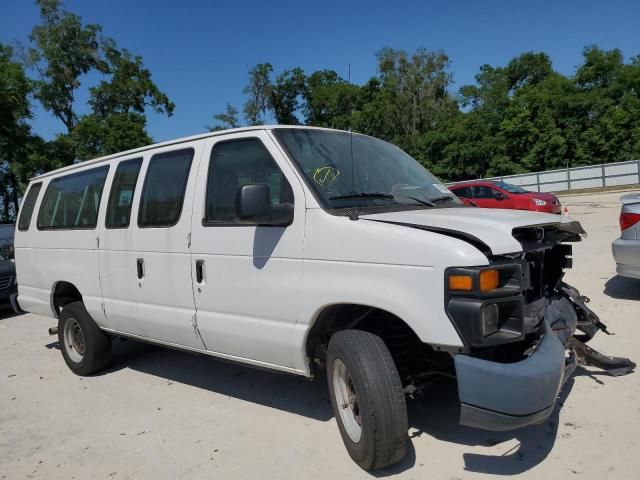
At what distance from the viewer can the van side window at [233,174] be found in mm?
3591

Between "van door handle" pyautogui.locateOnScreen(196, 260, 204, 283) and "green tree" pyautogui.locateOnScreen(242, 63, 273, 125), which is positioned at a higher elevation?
"green tree" pyautogui.locateOnScreen(242, 63, 273, 125)

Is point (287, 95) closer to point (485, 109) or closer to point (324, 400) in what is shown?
point (485, 109)

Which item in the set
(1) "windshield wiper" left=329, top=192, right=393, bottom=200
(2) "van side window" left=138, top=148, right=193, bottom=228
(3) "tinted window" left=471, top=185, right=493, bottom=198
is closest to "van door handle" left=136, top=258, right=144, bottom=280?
(2) "van side window" left=138, top=148, right=193, bottom=228

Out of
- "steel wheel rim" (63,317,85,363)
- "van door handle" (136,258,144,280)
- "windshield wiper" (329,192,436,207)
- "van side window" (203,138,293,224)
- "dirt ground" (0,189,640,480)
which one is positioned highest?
"van side window" (203,138,293,224)

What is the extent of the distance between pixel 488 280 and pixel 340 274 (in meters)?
0.89

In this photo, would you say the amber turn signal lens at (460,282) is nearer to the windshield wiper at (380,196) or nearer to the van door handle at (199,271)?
the windshield wiper at (380,196)

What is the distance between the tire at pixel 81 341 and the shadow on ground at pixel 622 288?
6.24 meters

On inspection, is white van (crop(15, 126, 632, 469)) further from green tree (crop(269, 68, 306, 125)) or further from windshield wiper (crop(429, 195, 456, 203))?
green tree (crop(269, 68, 306, 125))

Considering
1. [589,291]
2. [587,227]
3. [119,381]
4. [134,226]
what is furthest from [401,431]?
[587,227]

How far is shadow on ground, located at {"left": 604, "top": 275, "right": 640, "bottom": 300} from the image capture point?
6.56 meters

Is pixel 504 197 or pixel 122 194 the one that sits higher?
pixel 122 194

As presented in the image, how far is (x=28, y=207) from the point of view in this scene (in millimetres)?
6035

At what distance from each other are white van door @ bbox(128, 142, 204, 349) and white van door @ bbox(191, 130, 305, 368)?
130 mm

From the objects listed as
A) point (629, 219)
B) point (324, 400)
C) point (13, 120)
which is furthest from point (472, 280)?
point (13, 120)
